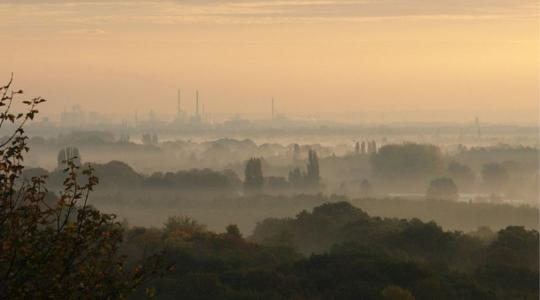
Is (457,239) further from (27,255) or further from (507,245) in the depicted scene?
(27,255)

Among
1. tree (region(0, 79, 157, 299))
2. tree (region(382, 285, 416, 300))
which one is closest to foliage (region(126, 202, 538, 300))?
tree (region(382, 285, 416, 300))

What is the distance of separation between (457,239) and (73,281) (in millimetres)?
107955

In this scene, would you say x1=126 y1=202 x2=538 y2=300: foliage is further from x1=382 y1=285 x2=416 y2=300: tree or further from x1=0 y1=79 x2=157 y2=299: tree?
x1=0 y1=79 x2=157 y2=299: tree

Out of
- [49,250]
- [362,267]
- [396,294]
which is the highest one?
[49,250]

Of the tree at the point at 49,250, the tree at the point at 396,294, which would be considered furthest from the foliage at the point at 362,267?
the tree at the point at 49,250

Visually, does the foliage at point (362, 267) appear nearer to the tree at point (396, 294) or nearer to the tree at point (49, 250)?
the tree at point (396, 294)

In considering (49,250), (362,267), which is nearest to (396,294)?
(362,267)

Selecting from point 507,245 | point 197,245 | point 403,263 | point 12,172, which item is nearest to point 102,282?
point 12,172

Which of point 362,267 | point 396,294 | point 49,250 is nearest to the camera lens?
point 49,250

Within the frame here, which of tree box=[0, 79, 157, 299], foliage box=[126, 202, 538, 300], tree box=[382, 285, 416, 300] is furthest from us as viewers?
foliage box=[126, 202, 538, 300]

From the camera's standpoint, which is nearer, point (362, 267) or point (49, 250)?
point (49, 250)

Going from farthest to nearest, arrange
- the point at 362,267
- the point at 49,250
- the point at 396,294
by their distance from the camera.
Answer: the point at 362,267, the point at 396,294, the point at 49,250

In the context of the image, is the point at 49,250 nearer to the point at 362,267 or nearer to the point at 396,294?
the point at 396,294

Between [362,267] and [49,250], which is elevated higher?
[49,250]
